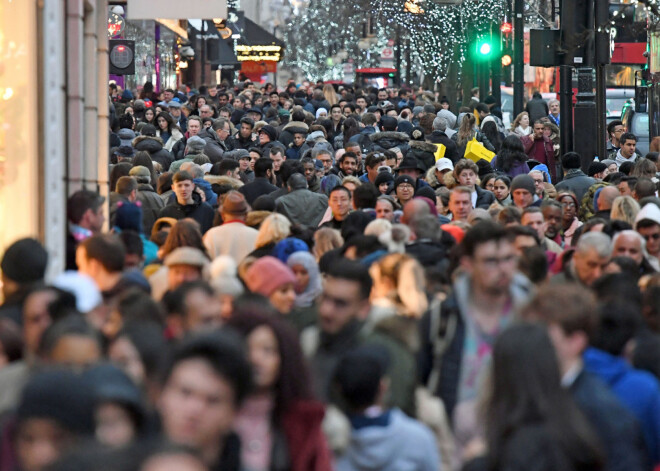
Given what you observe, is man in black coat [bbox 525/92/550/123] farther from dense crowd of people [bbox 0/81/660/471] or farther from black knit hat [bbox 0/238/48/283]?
black knit hat [bbox 0/238/48/283]

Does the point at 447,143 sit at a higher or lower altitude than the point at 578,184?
higher

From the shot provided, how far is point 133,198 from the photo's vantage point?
13.7 metres

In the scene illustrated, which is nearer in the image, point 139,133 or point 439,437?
point 439,437

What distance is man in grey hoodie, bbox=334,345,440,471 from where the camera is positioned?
566 centimetres

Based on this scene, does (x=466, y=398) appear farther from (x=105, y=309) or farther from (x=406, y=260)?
(x=105, y=309)

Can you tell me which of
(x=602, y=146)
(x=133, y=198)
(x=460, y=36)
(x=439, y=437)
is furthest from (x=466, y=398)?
(x=460, y=36)

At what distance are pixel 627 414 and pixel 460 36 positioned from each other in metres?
40.5

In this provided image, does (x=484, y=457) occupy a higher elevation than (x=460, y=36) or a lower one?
lower

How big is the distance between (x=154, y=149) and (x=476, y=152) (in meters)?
3.94

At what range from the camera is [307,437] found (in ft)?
17.9

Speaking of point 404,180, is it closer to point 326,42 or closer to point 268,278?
point 268,278

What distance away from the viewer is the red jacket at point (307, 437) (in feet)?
17.8

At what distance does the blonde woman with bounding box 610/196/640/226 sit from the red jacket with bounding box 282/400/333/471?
7.09m

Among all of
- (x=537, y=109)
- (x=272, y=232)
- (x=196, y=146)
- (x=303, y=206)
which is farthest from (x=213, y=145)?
(x=537, y=109)
